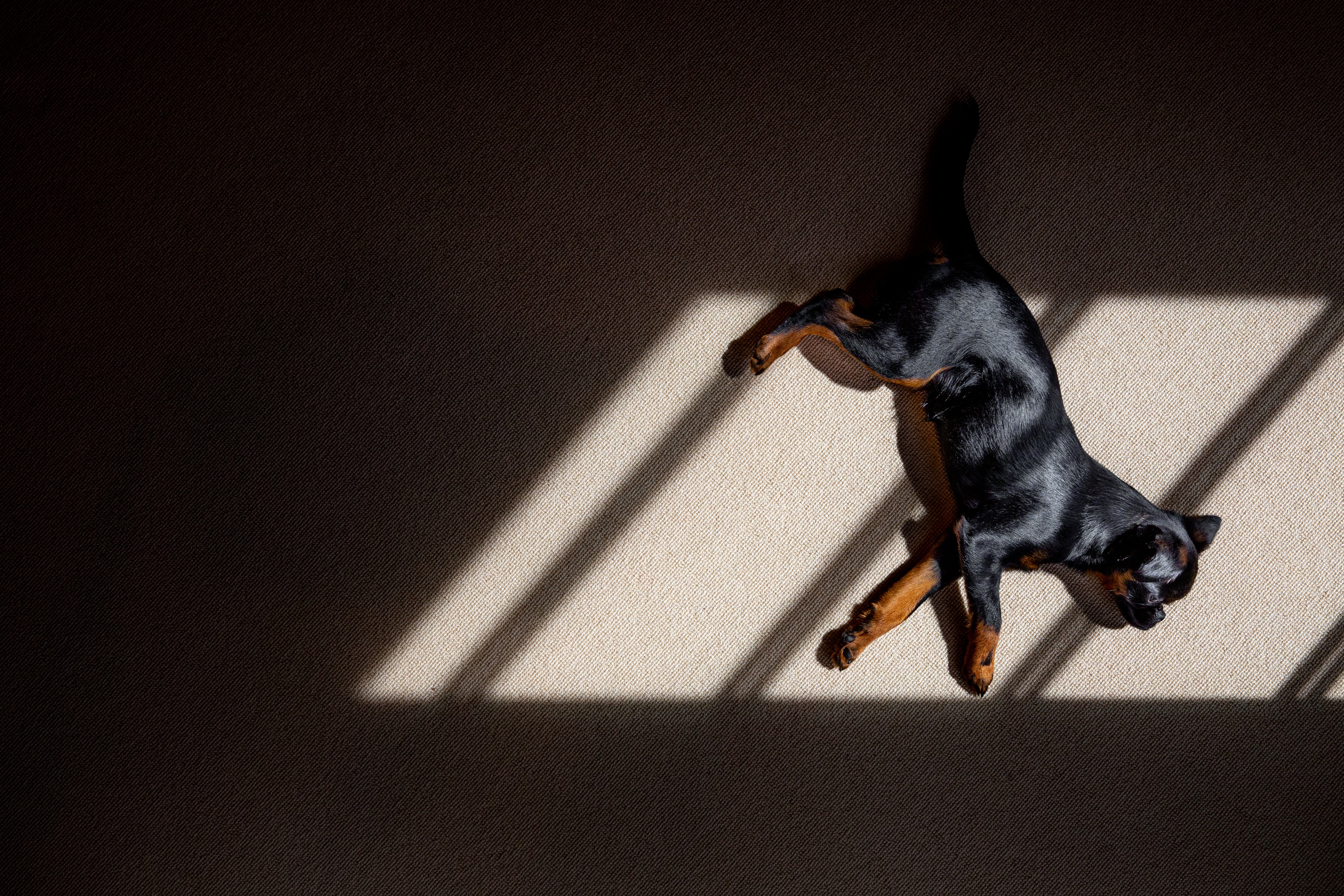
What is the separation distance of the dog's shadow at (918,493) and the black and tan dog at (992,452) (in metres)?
0.06

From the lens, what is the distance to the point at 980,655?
144 centimetres

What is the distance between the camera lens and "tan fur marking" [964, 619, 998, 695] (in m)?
1.43

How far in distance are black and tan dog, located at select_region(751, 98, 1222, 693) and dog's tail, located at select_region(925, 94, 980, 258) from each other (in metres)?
0.02

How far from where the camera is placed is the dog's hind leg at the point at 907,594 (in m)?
1.44

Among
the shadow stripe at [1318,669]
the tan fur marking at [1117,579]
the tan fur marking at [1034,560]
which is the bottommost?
the tan fur marking at [1034,560]

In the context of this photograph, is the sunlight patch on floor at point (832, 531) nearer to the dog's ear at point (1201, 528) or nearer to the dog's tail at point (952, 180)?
the dog's ear at point (1201, 528)

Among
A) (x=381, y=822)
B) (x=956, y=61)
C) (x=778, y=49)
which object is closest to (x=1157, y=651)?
(x=956, y=61)

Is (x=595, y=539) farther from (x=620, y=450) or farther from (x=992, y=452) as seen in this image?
(x=992, y=452)

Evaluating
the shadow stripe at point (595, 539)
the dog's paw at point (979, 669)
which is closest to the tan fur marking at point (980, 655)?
the dog's paw at point (979, 669)

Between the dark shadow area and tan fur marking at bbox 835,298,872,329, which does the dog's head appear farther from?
tan fur marking at bbox 835,298,872,329

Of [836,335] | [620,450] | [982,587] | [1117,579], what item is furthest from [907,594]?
[620,450]

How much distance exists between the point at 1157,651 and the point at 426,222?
5.44ft

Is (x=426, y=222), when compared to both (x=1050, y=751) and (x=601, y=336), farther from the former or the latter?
(x=1050, y=751)

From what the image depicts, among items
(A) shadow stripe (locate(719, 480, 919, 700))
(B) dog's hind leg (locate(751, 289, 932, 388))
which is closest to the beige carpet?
(A) shadow stripe (locate(719, 480, 919, 700))
